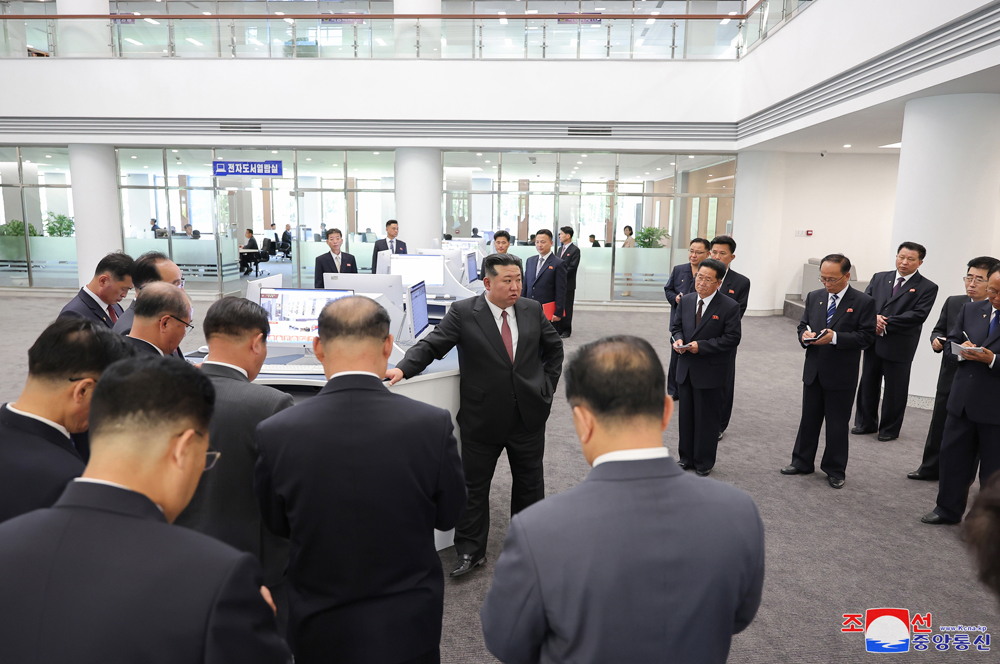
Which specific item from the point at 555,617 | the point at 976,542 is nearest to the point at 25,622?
the point at 555,617

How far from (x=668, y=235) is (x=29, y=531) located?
1310cm

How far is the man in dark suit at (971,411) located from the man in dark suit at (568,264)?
590cm

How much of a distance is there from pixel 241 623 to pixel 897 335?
5.84 metres

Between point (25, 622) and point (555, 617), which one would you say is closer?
point (25, 622)

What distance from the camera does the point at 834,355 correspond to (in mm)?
4531

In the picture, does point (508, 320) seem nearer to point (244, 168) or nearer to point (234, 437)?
point (234, 437)

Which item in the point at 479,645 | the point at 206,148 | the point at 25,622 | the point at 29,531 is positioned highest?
the point at 206,148

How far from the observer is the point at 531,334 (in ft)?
11.1

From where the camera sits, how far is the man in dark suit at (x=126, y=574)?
3.14 ft

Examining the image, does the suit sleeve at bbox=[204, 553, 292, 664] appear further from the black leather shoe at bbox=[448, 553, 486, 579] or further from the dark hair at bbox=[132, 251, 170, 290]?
the dark hair at bbox=[132, 251, 170, 290]

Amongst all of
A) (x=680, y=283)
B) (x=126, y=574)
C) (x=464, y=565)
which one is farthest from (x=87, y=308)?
(x=680, y=283)

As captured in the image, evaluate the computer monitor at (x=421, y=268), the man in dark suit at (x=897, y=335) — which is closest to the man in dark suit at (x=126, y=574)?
the man in dark suit at (x=897, y=335)

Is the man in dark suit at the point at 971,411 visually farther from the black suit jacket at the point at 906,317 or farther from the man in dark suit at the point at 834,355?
the black suit jacket at the point at 906,317

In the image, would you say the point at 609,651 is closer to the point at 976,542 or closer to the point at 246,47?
the point at 976,542
